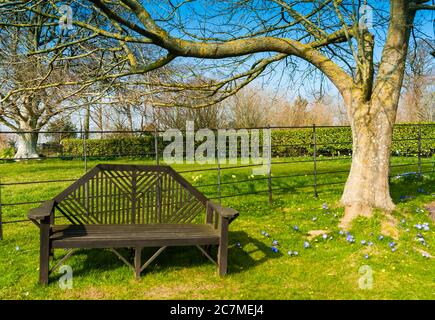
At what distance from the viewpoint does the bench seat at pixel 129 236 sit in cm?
334

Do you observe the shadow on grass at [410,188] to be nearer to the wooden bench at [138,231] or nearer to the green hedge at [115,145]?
the wooden bench at [138,231]

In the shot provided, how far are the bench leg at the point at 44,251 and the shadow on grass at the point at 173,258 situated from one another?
14 centimetres

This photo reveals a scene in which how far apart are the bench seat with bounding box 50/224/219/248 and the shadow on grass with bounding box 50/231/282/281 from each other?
406 mm

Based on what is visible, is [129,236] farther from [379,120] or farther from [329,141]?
[329,141]

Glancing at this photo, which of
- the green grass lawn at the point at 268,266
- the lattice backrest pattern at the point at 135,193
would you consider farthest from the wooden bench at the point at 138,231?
the green grass lawn at the point at 268,266

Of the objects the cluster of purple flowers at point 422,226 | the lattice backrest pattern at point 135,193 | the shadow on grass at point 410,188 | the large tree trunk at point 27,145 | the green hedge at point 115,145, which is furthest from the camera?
the green hedge at point 115,145

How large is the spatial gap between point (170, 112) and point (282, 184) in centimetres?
1352

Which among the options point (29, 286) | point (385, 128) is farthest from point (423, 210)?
point (29, 286)

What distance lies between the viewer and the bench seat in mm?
3342

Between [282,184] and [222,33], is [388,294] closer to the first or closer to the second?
[222,33]

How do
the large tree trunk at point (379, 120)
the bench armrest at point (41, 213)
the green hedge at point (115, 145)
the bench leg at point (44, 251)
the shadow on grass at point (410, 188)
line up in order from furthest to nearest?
the green hedge at point (115, 145) < the shadow on grass at point (410, 188) < the large tree trunk at point (379, 120) < the bench leg at point (44, 251) < the bench armrest at point (41, 213)

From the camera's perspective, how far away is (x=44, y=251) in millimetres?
3312

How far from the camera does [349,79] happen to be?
5.34m

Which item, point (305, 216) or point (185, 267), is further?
point (305, 216)
